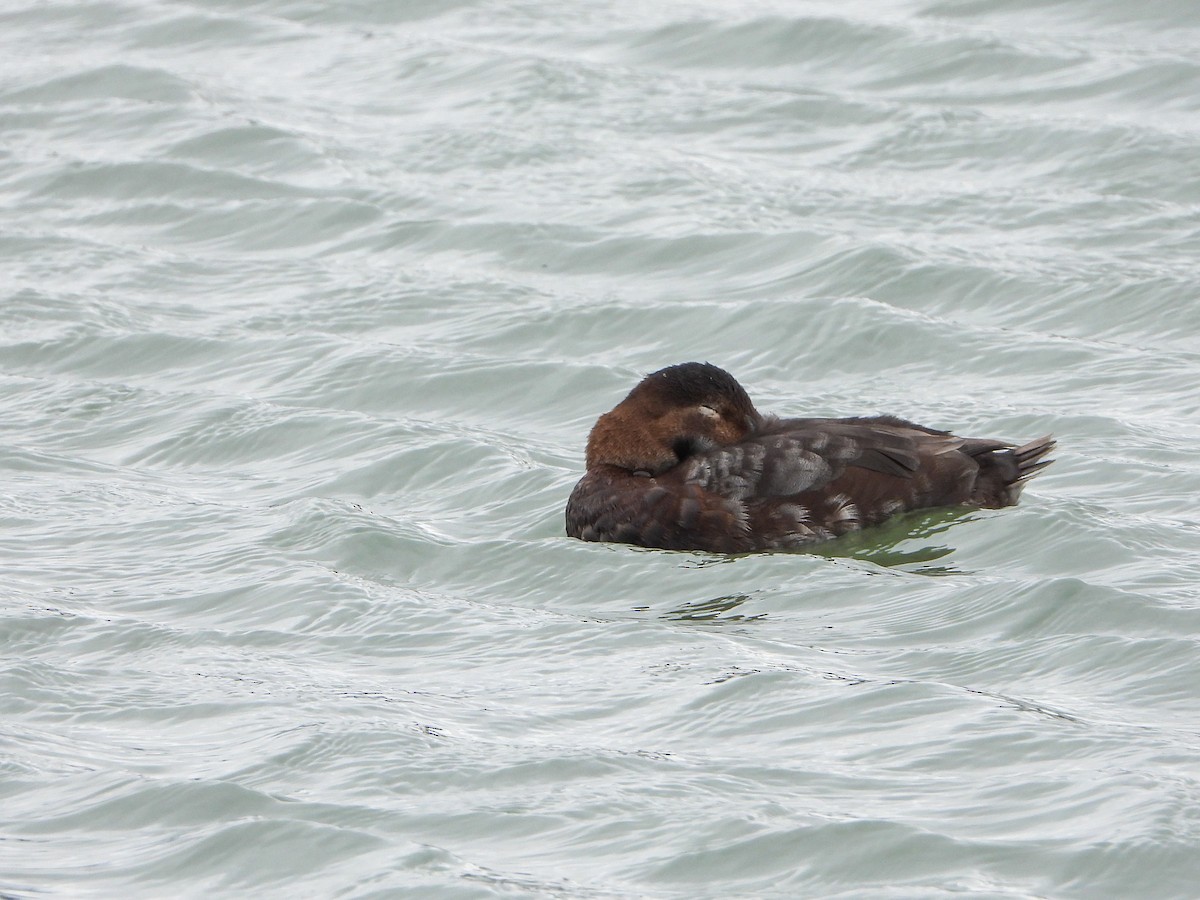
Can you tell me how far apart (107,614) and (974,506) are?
381 cm

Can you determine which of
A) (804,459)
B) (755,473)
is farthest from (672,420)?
(804,459)

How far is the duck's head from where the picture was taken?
9.37 m

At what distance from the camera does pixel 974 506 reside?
924cm

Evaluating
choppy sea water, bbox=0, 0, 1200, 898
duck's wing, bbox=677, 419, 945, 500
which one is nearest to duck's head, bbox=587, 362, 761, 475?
duck's wing, bbox=677, 419, 945, 500

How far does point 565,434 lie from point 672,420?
4.72 ft

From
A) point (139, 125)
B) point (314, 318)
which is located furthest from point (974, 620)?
point (139, 125)

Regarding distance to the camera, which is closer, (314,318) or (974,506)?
(974,506)

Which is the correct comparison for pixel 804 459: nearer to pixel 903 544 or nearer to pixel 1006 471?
pixel 903 544

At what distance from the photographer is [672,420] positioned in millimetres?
9438

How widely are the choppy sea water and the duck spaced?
7.5 inches

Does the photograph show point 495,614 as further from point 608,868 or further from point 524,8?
point 524,8

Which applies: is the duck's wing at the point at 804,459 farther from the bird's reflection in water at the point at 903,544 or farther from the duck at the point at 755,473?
the bird's reflection in water at the point at 903,544

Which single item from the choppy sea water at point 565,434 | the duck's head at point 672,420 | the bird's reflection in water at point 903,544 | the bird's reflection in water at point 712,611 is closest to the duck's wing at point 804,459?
the duck's head at point 672,420

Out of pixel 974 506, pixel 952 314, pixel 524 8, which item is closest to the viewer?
pixel 974 506
